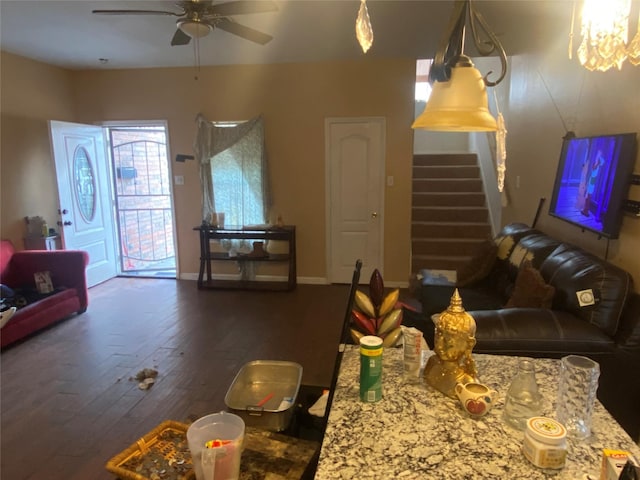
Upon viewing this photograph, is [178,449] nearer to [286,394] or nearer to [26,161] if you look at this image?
[286,394]

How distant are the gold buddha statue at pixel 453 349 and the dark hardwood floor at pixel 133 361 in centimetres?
109

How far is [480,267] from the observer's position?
3.44 metres

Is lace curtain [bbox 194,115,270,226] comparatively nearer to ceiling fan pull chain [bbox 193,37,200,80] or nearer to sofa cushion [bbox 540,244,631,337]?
ceiling fan pull chain [bbox 193,37,200,80]

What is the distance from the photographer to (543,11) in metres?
3.23

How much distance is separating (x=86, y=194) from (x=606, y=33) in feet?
17.8

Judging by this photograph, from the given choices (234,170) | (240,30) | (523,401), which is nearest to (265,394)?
(523,401)

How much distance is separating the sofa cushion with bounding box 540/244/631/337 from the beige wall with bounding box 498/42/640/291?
227 millimetres

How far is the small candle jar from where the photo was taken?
36.0 inches

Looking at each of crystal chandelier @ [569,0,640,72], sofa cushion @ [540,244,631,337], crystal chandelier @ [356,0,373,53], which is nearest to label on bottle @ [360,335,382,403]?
crystal chandelier @ [356,0,373,53]

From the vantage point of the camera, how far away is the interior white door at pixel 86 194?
15.7 feet

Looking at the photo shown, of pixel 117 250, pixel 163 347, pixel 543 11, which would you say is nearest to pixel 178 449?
pixel 163 347

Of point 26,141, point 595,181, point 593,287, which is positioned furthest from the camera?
point 26,141

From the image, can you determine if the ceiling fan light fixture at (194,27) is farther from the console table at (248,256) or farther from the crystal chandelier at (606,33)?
the console table at (248,256)

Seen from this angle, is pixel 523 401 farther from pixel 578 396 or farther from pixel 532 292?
pixel 532 292
